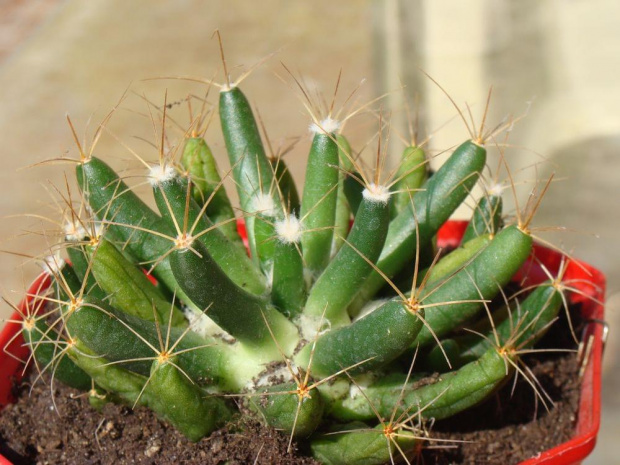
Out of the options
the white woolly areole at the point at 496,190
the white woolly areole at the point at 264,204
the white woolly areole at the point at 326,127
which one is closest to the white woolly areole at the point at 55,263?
the white woolly areole at the point at 264,204

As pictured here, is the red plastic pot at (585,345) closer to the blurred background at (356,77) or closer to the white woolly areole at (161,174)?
the blurred background at (356,77)

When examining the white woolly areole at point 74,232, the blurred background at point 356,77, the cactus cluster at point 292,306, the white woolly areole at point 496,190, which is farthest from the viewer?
the blurred background at point 356,77

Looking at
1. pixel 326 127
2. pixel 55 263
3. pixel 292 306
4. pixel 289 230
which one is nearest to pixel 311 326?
pixel 292 306

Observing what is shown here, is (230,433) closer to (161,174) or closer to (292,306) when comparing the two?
(292,306)

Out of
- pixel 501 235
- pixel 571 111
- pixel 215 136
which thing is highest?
pixel 501 235

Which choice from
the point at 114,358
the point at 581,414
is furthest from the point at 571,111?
the point at 114,358

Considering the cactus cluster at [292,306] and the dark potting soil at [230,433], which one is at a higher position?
the cactus cluster at [292,306]

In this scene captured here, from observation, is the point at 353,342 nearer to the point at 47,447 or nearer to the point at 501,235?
→ the point at 501,235

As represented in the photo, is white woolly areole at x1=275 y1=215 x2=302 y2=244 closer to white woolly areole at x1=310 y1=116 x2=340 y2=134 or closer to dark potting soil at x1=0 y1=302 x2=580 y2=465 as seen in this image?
white woolly areole at x1=310 y1=116 x2=340 y2=134

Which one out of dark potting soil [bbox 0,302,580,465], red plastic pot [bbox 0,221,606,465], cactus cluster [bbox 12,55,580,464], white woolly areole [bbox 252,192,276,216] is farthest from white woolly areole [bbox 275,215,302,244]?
red plastic pot [bbox 0,221,606,465]
